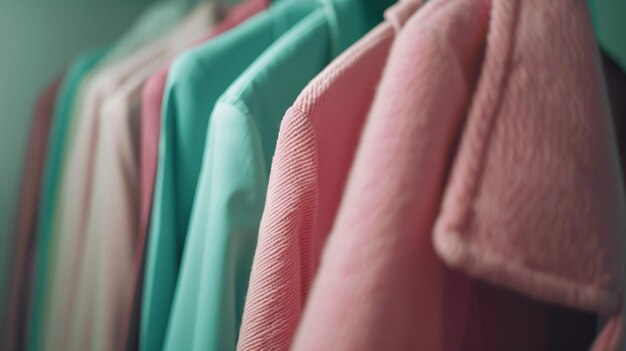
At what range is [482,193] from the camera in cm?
23

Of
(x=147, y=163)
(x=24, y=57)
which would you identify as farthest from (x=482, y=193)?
(x=24, y=57)

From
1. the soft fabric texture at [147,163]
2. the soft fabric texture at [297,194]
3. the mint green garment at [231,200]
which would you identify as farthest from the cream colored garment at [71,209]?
the soft fabric texture at [297,194]

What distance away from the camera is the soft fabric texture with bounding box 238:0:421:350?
0.93 ft

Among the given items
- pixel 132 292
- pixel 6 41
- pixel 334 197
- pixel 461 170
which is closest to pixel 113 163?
pixel 132 292

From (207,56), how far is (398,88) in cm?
23

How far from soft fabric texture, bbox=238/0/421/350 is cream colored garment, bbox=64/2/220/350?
239 mm

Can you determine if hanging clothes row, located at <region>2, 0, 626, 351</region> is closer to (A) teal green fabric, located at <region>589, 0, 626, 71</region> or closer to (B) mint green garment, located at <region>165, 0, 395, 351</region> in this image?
(B) mint green garment, located at <region>165, 0, 395, 351</region>

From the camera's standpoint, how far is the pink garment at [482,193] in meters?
0.23

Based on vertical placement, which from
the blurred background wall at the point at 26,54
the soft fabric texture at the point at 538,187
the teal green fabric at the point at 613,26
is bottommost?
the teal green fabric at the point at 613,26

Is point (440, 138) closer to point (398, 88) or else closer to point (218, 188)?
point (398, 88)

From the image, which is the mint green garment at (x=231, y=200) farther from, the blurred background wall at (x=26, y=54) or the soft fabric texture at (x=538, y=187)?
the blurred background wall at (x=26, y=54)

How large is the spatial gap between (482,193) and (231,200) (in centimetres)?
18

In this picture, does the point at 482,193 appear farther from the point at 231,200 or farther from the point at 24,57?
the point at 24,57

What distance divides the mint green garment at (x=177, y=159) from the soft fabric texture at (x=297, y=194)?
15cm
